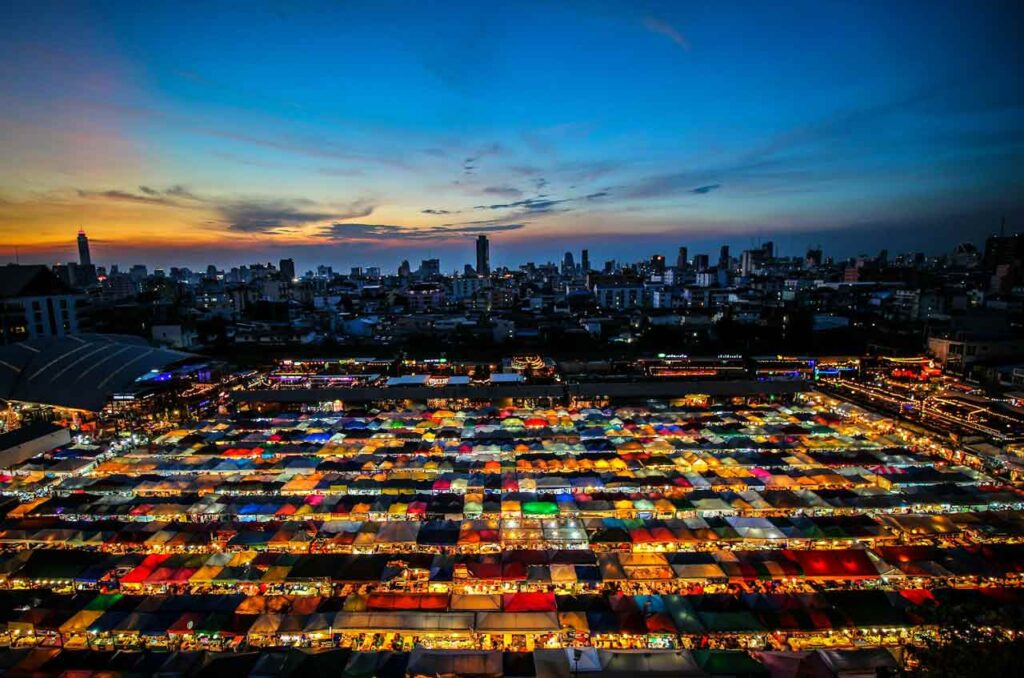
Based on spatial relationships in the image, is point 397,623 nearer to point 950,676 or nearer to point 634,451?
point 950,676

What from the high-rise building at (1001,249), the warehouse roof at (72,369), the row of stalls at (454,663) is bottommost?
the row of stalls at (454,663)

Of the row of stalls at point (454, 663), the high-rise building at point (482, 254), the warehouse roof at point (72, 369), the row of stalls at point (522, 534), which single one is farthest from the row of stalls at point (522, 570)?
the high-rise building at point (482, 254)

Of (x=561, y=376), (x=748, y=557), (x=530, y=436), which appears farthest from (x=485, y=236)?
(x=748, y=557)

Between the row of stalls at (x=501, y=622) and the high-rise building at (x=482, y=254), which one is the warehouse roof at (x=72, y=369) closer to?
the row of stalls at (x=501, y=622)

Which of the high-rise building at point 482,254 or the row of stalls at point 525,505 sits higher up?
the high-rise building at point 482,254

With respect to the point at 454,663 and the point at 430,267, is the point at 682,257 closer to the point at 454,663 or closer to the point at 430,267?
the point at 430,267

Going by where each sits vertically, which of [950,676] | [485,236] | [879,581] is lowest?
[879,581]

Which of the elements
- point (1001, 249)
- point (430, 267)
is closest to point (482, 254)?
point (430, 267)

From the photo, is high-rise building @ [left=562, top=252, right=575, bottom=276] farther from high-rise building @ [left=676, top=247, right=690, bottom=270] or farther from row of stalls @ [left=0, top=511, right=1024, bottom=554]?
row of stalls @ [left=0, top=511, right=1024, bottom=554]
